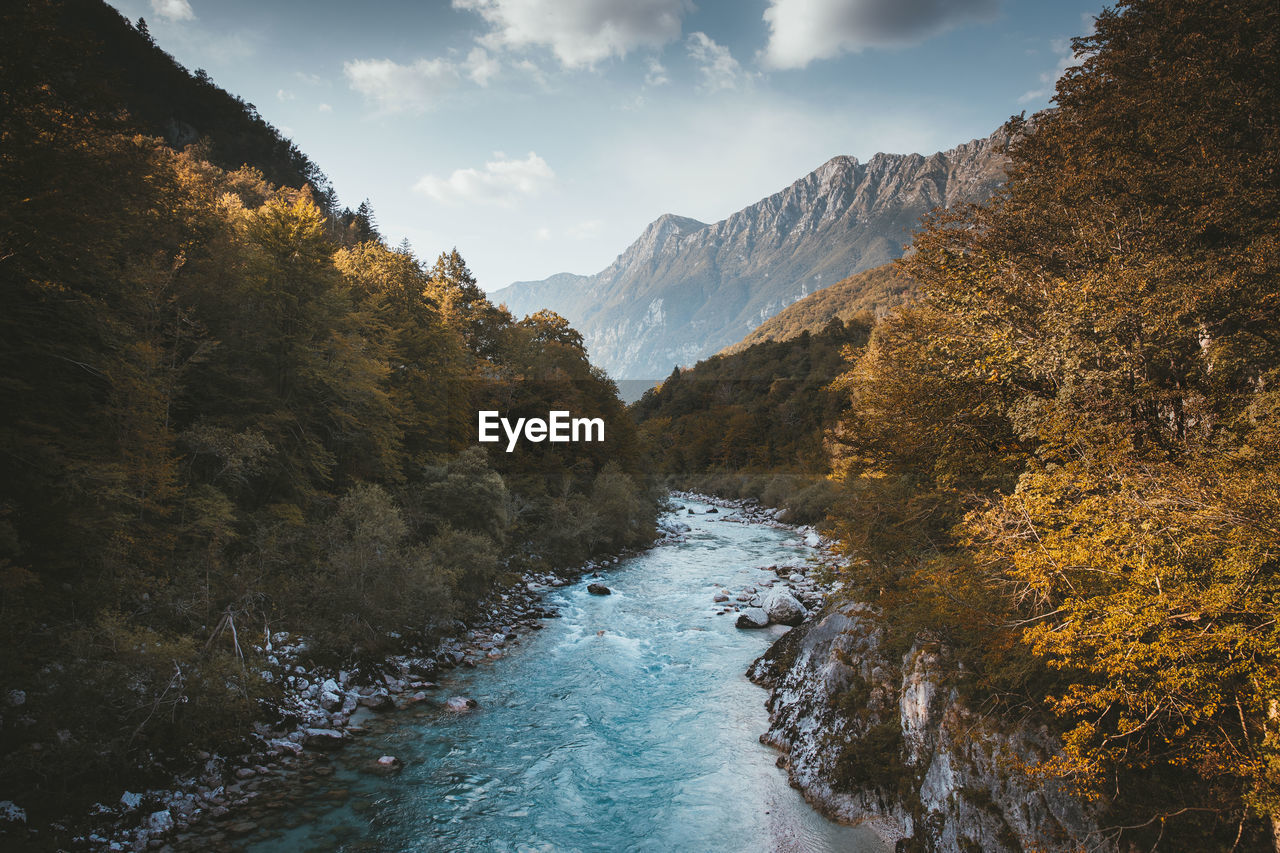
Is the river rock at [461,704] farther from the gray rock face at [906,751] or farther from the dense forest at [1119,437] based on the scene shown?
the dense forest at [1119,437]

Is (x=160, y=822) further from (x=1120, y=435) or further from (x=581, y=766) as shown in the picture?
(x=1120, y=435)

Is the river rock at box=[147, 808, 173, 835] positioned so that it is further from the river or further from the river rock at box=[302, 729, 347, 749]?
the river rock at box=[302, 729, 347, 749]

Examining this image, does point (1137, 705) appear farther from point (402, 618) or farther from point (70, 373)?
point (70, 373)

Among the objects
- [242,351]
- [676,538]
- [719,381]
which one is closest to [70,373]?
[242,351]

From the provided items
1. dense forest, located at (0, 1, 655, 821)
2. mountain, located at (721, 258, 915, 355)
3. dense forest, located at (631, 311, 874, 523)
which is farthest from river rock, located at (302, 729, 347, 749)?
mountain, located at (721, 258, 915, 355)

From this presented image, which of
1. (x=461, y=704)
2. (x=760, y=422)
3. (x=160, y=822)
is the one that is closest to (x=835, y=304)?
(x=760, y=422)
